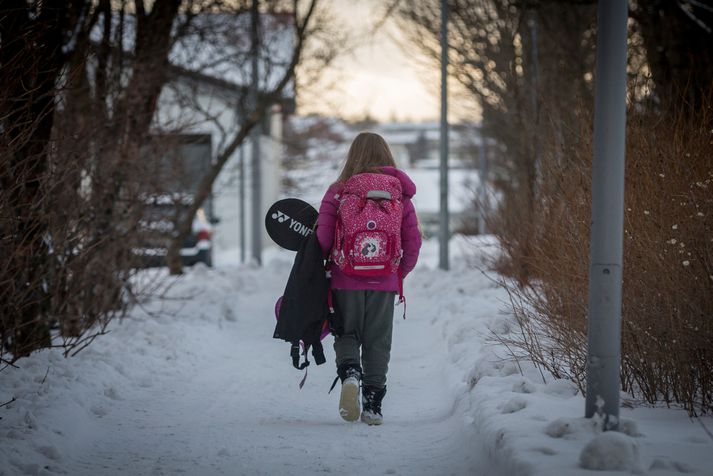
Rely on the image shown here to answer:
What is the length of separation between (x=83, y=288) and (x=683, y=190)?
5.29 metres

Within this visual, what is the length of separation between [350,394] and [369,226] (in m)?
1.05

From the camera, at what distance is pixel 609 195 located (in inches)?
155

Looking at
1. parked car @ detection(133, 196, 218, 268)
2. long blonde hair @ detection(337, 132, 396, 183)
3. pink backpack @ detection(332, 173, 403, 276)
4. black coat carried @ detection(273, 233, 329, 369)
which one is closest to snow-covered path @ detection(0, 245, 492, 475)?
black coat carried @ detection(273, 233, 329, 369)

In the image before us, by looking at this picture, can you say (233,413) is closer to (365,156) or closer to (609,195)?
(365,156)

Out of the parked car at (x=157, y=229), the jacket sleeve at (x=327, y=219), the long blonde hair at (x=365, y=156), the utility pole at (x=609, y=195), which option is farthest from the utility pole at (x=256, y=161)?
the utility pole at (x=609, y=195)

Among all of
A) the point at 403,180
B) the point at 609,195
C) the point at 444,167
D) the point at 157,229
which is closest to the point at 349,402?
the point at 403,180

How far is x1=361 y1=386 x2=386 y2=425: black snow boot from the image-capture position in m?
5.29

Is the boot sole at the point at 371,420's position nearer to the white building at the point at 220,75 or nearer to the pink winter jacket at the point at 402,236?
the pink winter jacket at the point at 402,236

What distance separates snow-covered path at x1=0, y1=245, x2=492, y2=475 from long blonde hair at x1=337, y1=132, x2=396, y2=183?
5.21 ft

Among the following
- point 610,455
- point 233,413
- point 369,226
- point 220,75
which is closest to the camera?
point 610,455

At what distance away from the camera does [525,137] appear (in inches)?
463

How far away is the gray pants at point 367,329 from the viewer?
5.32m

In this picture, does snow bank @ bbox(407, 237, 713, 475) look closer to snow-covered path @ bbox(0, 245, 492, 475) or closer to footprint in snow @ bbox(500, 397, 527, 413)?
footprint in snow @ bbox(500, 397, 527, 413)

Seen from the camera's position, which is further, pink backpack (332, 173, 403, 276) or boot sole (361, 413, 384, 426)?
boot sole (361, 413, 384, 426)
